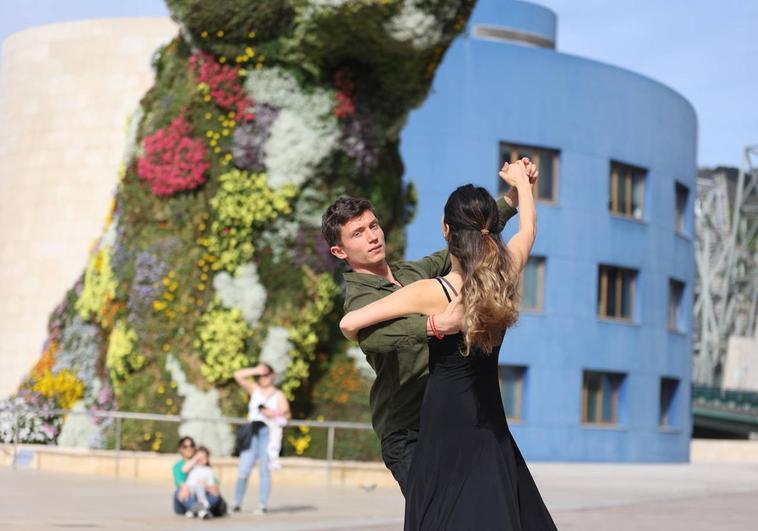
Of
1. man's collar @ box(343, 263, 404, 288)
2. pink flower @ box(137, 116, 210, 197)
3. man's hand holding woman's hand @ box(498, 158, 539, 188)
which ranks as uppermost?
pink flower @ box(137, 116, 210, 197)

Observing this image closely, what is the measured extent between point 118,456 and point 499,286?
40.1 ft

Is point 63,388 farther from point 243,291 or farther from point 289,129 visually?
point 289,129

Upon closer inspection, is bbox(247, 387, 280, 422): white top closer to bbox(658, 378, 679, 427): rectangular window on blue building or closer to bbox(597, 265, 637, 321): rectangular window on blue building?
bbox(597, 265, 637, 321): rectangular window on blue building

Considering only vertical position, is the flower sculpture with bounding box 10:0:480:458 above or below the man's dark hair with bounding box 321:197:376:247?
above

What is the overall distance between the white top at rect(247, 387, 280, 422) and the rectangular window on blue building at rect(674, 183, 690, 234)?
26151 mm

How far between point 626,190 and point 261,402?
2354 cm

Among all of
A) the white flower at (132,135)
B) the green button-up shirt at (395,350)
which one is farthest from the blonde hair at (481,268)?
the white flower at (132,135)

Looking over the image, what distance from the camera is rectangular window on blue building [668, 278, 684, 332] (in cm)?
3575

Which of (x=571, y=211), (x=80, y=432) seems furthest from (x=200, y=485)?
(x=571, y=211)

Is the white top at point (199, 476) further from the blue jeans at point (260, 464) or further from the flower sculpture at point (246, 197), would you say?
the flower sculpture at point (246, 197)

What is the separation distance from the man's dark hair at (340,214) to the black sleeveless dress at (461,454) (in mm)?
539

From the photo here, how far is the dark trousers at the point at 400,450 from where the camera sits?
488cm

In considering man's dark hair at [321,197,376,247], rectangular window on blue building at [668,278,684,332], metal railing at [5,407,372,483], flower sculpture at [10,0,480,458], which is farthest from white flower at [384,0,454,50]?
rectangular window on blue building at [668,278,684,332]

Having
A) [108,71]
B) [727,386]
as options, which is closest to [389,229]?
[108,71]
